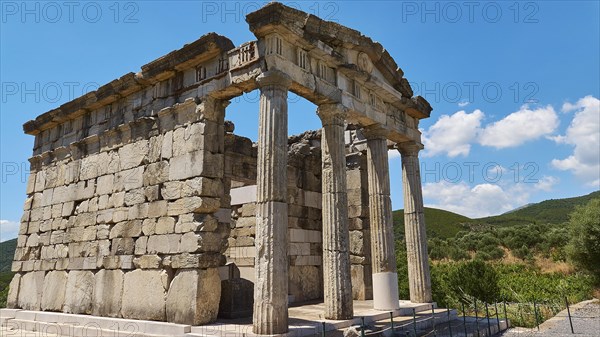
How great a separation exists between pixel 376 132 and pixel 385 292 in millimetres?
3740

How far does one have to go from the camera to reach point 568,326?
10.8 metres

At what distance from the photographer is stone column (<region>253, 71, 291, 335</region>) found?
270 inches

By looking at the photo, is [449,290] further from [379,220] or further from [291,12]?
[291,12]

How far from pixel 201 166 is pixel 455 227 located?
5815cm

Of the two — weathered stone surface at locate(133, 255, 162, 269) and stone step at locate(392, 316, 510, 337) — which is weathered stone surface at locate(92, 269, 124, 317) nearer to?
weathered stone surface at locate(133, 255, 162, 269)

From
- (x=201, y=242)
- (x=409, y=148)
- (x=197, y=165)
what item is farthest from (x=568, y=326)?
(x=197, y=165)

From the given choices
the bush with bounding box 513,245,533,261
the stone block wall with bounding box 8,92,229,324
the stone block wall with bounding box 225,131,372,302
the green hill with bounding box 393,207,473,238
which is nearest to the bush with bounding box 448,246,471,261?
the bush with bounding box 513,245,533,261

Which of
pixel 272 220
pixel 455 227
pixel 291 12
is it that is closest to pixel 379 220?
pixel 272 220

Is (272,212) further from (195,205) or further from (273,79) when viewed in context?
(273,79)

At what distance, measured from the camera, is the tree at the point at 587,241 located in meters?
18.5

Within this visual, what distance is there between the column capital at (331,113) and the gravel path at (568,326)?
19.2ft

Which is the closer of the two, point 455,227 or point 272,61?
point 272,61

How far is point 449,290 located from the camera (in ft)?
49.7

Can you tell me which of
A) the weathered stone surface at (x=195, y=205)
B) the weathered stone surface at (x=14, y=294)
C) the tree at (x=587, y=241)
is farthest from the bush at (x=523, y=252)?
the weathered stone surface at (x=14, y=294)
